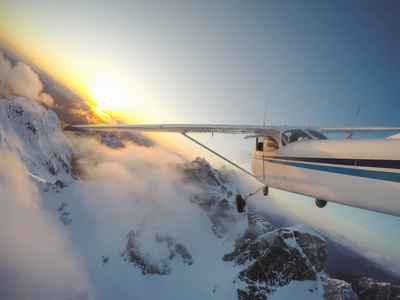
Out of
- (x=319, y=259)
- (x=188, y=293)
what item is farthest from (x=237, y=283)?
(x=319, y=259)

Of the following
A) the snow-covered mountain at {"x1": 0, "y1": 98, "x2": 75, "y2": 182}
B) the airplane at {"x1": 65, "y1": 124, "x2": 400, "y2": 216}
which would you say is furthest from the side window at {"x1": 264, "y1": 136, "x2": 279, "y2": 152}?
the snow-covered mountain at {"x1": 0, "y1": 98, "x2": 75, "y2": 182}

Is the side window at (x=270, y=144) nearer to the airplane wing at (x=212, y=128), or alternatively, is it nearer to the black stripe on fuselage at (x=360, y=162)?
the airplane wing at (x=212, y=128)

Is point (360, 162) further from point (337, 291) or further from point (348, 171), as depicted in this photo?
point (337, 291)

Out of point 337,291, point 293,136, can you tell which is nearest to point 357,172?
point 293,136

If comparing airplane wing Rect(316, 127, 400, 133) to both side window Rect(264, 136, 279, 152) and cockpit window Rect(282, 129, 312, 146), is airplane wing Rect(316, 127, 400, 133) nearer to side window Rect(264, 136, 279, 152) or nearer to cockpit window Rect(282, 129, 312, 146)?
side window Rect(264, 136, 279, 152)

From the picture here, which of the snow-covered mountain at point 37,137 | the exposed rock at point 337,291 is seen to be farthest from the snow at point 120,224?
the exposed rock at point 337,291

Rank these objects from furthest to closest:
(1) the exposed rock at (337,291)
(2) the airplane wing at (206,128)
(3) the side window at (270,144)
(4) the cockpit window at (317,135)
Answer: (1) the exposed rock at (337,291) → (2) the airplane wing at (206,128) → (3) the side window at (270,144) → (4) the cockpit window at (317,135)
